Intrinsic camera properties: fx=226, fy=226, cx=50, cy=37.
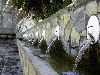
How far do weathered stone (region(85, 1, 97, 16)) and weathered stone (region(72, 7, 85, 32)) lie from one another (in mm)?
170

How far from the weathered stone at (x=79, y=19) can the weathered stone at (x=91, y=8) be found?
17cm

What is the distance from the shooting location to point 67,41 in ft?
12.5

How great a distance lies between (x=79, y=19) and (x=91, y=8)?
1.59 feet

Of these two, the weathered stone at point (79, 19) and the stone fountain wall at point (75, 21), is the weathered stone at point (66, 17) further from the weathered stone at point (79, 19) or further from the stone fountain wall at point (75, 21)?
the weathered stone at point (79, 19)

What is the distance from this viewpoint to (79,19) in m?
3.37

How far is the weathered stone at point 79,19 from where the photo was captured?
Result: 3.21m

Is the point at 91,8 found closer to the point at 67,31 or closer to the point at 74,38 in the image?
the point at 74,38

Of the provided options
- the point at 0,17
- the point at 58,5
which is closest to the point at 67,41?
the point at 58,5

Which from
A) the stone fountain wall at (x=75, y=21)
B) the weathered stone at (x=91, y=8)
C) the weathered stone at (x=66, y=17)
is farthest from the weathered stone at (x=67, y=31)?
the weathered stone at (x=91, y=8)

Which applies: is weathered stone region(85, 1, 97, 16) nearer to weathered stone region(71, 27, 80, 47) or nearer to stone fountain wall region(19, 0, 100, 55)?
stone fountain wall region(19, 0, 100, 55)

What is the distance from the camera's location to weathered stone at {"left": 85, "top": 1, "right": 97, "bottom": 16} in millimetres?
2808

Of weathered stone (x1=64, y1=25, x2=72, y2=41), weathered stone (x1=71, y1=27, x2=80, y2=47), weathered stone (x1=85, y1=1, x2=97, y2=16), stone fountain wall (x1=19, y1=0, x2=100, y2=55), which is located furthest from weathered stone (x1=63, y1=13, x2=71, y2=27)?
weathered stone (x1=85, y1=1, x2=97, y2=16)

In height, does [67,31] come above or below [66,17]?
below

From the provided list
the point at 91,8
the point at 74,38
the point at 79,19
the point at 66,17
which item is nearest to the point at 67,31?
the point at 66,17
